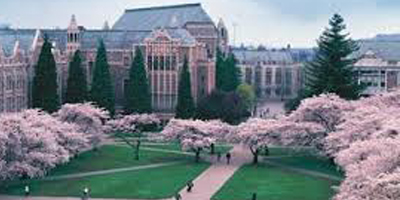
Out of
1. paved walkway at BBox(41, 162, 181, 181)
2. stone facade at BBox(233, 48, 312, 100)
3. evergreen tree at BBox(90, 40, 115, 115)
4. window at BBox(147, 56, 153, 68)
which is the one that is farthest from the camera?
stone facade at BBox(233, 48, 312, 100)

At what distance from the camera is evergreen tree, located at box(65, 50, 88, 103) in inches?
3027

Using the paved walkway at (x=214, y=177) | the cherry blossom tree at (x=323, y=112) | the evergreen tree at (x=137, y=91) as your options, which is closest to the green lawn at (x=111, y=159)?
the paved walkway at (x=214, y=177)

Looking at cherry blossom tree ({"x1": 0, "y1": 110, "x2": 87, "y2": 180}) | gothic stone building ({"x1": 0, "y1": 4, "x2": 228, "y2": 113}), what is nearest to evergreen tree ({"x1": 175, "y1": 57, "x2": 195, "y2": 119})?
gothic stone building ({"x1": 0, "y1": 4, "x2": 228, "y2": 113})

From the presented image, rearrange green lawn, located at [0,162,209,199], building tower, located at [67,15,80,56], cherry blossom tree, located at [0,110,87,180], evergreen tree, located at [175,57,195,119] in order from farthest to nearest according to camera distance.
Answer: building tower, located at [67,15,80,56] → evergreen tree, located at [175,57,195,119] → green lawn, located at [0,162,209,199] → cherry blossom tree, located at [0,110,87,180]

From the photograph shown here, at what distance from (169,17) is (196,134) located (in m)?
42.0

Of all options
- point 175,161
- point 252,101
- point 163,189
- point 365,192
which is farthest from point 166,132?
point 252,101

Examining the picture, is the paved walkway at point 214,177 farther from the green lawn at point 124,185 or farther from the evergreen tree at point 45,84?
the evergreen tree at point 45,84

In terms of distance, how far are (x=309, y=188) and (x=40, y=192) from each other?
1678 centimetres

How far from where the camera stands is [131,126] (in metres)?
71.3

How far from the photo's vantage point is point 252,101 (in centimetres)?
11200

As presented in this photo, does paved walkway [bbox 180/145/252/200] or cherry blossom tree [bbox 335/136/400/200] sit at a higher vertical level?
cherry blossom tree [bbox 335/136/400/200]

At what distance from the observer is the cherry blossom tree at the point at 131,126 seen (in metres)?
70.3

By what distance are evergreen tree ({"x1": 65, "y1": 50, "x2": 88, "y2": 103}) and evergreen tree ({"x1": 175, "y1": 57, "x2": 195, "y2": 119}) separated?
10148mm

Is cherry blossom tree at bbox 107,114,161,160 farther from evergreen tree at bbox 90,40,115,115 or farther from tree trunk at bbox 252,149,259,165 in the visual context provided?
tree trunk at bbox 252,149,259,165
